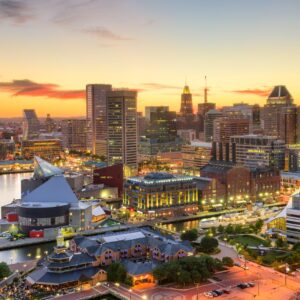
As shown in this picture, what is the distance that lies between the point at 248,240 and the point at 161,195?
8.18 meters

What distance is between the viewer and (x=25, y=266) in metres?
21.5

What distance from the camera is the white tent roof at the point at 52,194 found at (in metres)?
29.6

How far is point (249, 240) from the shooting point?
83.2ft

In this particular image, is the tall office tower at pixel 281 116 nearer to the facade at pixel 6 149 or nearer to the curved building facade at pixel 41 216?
the facade at pixel 6 149

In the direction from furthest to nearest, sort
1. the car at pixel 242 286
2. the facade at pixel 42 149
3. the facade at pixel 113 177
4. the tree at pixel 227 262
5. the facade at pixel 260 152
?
1. the facade at pixel 42 149
2. the facade at pixel 260 152
3. the facade at pixel 113 177
4. the tree at pixel 227 262
5. the car at pixel 242 286

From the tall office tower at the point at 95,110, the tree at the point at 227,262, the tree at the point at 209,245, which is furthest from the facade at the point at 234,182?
the tall office tower at the point at 95,110

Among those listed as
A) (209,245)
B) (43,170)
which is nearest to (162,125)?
(43,170)

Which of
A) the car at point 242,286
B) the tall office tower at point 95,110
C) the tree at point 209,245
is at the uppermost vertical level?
the tall office tower at point 95,110

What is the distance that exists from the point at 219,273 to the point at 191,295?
256cm

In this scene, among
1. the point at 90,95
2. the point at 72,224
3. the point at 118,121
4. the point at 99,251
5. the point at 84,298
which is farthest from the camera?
the point at 90,95

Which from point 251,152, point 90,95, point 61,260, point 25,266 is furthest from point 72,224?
point 90,95

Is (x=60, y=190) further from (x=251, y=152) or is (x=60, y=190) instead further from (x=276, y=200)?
(x=251, y=152)

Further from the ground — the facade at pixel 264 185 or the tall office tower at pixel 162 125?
the tall office tower at pixel 162 125

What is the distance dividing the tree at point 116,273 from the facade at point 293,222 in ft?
31.2
